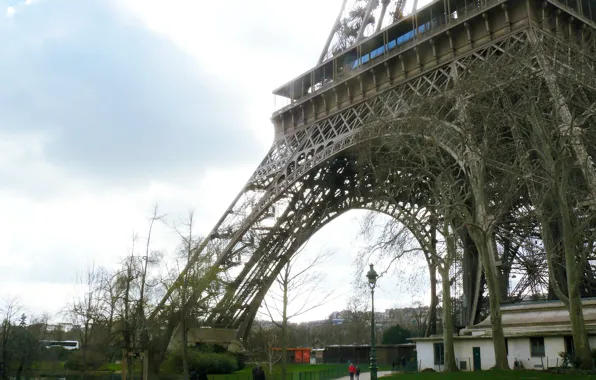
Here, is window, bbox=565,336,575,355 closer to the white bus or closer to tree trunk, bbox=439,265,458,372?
tree trunk, bbox=439,265,458,372

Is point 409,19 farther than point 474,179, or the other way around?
point 409,19

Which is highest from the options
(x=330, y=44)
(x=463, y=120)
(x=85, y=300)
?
(x=330, y=44)

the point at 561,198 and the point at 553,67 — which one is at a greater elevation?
the point at 553,67

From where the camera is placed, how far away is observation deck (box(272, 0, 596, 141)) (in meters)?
28.0

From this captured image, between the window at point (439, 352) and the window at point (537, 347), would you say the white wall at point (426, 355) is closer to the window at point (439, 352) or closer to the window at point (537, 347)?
the window at point (439, 352)

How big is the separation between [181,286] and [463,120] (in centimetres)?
1595

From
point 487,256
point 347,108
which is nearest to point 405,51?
point 347,108

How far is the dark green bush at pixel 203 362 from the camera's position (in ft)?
107

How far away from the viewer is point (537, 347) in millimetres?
23922

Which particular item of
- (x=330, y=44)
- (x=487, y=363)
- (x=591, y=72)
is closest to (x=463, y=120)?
(x=591, y=72)

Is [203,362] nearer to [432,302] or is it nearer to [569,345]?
[432,302]

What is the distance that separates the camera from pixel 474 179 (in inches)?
874

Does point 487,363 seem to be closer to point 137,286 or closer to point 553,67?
point 553,67

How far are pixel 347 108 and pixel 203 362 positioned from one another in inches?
685
